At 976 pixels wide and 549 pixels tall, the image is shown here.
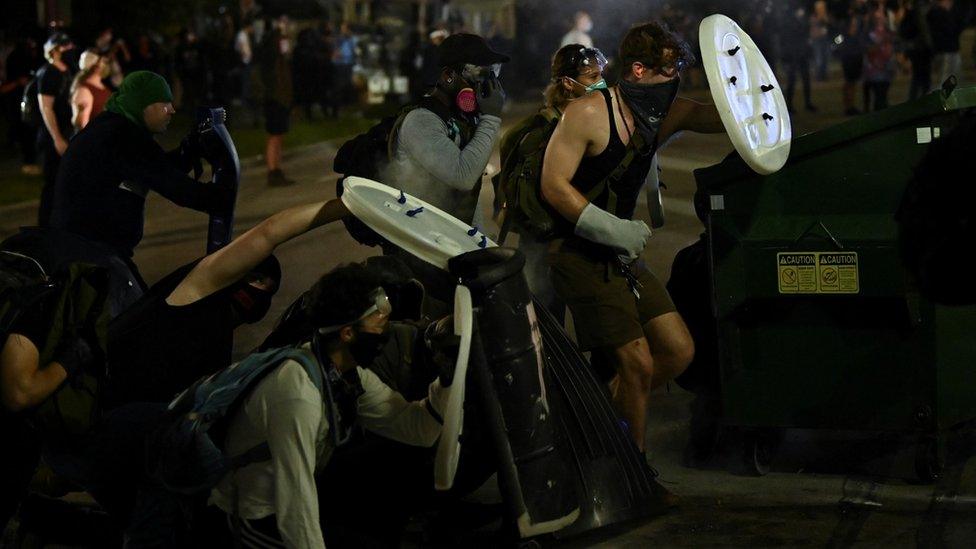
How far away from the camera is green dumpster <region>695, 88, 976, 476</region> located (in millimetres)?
5785

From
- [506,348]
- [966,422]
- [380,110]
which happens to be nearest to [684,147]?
[380,110]

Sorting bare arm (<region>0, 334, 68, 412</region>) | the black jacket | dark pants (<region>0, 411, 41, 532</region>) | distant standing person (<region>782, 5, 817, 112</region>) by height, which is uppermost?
the black jacket

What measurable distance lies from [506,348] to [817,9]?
2856 centimetres

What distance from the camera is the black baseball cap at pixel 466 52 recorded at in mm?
6098

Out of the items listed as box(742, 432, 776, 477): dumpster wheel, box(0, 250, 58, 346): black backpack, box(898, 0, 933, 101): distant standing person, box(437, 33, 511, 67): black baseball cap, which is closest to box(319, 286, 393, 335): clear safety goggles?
box(0, 250, 58, 346): black backpack

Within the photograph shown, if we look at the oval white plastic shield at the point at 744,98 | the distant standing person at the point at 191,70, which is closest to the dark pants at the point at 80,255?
the oval white plastic shield at the point at 744,98

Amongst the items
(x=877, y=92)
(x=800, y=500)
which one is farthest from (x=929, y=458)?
(x=877, y=92)

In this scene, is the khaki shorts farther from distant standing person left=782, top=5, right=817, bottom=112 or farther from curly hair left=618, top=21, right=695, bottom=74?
distant standing person left=782, top=5, right=817, bottom=112

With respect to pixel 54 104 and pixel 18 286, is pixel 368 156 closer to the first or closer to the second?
pixel 18 286

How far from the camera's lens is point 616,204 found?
233 inches

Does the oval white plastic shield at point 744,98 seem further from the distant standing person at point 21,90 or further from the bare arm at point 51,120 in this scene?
the distant standing person at point 21,90

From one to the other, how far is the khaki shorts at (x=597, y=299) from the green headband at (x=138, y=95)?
1.75 meters

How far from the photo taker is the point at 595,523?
5398 millimetres

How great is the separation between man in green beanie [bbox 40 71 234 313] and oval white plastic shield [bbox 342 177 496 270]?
4.67ft
